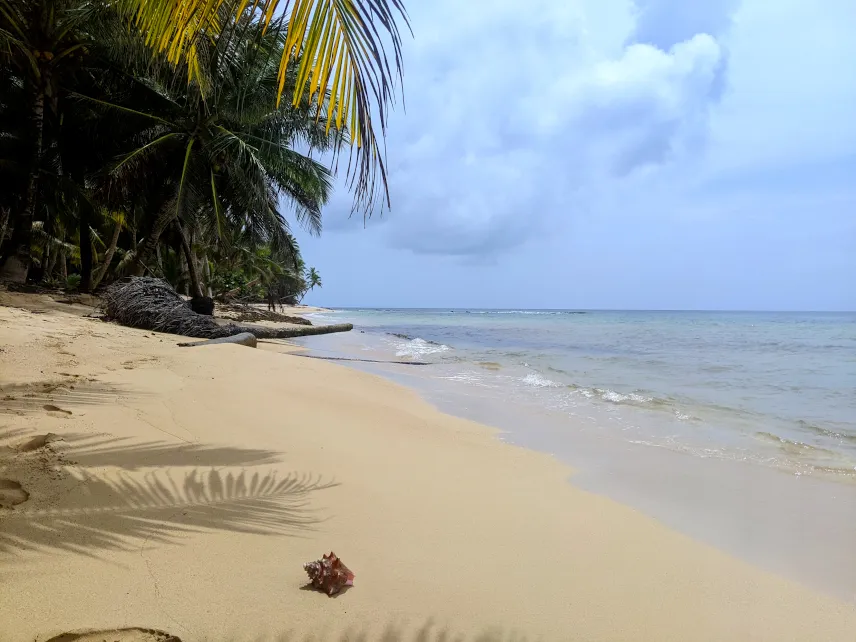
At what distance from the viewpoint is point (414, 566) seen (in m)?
1.94

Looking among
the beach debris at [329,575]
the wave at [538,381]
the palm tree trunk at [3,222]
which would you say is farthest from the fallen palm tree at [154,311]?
the beach debris at [329,575]

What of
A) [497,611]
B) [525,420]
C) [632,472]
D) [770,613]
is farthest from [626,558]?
[525,420]

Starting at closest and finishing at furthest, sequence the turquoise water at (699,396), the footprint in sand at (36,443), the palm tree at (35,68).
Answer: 1. the footprint in sand at (36,443)
2. the turquoise water at (699,396)
3. the palm tree at (35,68)

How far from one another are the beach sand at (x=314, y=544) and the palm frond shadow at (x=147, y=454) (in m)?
0.02

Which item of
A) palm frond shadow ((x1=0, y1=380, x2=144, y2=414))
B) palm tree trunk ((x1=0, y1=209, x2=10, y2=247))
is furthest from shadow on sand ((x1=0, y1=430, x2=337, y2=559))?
palm tree trunk ((x1=0, y1=209, x2=10, y2=247))

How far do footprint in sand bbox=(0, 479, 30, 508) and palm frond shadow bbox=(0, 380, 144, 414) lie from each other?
113 centimetres

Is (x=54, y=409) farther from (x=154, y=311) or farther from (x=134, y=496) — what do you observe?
(x=154, y=311)

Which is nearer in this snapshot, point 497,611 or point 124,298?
point 497,611

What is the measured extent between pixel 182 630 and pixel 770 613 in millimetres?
2090

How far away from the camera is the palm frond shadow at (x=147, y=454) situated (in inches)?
95.4

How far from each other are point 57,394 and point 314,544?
2537 mm

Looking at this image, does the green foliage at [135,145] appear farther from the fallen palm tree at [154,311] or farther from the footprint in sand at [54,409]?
the footprint in sand at [54,409]

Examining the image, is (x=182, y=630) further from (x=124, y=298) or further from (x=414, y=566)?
(x=124, y=298)

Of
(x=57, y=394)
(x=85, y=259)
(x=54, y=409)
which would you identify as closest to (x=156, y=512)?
(x=54, y=409)
